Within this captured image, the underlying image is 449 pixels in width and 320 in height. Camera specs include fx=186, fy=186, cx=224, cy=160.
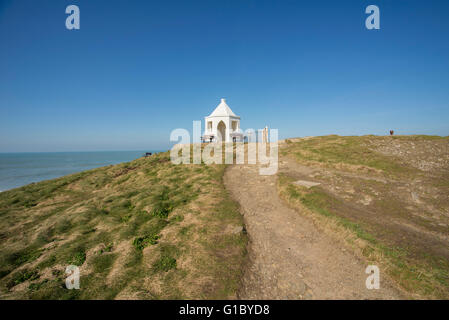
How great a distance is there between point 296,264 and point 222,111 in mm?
29925

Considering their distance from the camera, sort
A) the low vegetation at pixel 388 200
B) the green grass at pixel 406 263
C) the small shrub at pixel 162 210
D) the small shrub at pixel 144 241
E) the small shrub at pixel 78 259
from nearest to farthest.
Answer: the green grass at pixel 406 263
the low vegetation at pixel 388 200
the small shrub at pixel 78 259
the small shrub at pixel 144 241
the small shrub at pixel 162 210

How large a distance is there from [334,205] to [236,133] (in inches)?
998

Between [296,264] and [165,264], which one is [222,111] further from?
[296,264]

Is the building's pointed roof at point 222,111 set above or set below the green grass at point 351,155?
above

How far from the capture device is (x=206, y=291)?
5.66m

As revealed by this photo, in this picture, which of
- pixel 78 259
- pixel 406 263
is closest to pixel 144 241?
pixel 78 259

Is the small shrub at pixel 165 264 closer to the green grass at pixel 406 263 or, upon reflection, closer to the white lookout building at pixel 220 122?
the green grass at pixel 406 263

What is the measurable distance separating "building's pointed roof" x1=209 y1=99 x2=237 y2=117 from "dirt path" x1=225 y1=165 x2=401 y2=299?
2480cm

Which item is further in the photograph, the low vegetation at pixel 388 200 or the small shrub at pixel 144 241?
the small shrub at pixel 144 241

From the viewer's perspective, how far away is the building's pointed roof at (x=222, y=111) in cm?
3322

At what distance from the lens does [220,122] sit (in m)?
34.8

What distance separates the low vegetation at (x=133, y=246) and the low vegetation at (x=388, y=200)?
4730mm

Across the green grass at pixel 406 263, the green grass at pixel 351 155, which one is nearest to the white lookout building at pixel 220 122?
the green grass at pixel 351 155

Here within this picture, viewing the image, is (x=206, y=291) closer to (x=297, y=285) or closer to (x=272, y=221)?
(x=297, y=285)
